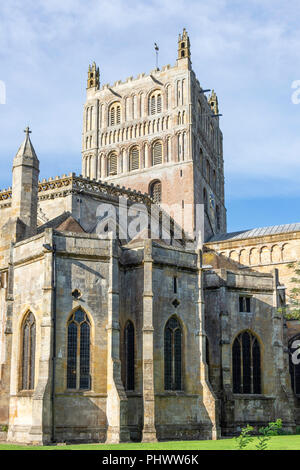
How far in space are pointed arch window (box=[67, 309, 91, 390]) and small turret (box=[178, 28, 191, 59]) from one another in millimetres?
41773

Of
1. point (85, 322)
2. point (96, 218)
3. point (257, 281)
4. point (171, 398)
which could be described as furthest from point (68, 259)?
point (96, 218)

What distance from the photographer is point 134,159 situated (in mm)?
65688

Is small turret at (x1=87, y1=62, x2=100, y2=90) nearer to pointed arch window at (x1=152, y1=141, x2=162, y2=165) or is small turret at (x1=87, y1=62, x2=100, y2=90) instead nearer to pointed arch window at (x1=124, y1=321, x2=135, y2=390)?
pointed arch window at (x1=152, y1=141, x2=162, y2=165)

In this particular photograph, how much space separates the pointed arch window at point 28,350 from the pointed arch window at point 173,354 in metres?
6.63

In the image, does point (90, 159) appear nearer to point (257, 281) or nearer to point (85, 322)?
point (257, 281)

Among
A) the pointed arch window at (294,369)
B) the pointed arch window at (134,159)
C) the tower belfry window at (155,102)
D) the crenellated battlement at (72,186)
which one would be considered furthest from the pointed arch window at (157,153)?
the pointed arch window at (294,369)

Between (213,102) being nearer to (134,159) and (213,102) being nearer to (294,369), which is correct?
(134,159)

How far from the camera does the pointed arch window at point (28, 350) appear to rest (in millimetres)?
30906

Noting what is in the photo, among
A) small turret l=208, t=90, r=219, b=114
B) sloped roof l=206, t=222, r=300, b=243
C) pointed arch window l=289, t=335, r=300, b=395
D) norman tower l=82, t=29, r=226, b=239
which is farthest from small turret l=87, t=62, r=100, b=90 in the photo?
pointed arch window l=289, t=335, r=300, b=395

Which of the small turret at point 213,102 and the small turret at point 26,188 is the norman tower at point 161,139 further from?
the small turret at point 26,188

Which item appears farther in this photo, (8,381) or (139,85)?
(139,85)

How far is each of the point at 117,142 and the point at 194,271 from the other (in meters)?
35.2

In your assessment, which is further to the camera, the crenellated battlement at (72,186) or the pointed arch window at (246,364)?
the crenellated battlement at (72,186)

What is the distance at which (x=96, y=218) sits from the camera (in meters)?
46.4
